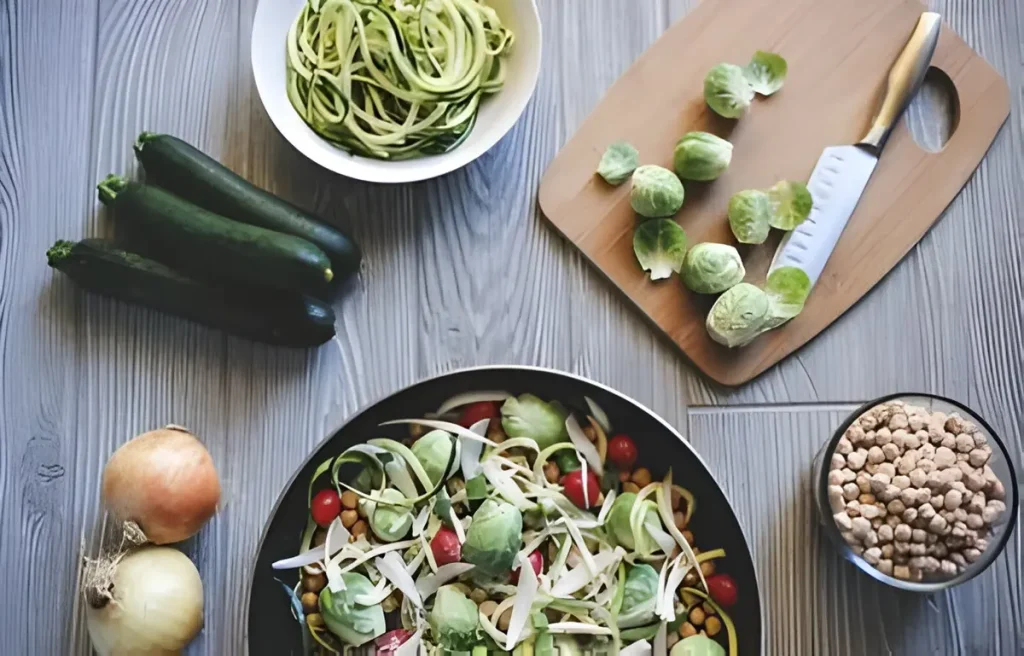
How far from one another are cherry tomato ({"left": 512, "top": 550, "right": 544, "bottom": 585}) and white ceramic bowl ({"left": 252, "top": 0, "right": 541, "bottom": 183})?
47 centimetres

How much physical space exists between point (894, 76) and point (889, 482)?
1.69 ft

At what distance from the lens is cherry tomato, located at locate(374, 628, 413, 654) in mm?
1009

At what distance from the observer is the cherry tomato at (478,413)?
105 centimetres

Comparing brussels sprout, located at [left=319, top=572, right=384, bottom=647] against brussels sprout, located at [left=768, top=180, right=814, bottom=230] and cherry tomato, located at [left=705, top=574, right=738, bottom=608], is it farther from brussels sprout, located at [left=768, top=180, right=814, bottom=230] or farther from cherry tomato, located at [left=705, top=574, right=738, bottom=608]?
brussels sprout, located at [left=768, top=180, right=814, bottom=230]

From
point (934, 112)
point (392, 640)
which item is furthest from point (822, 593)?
point (934, 112)

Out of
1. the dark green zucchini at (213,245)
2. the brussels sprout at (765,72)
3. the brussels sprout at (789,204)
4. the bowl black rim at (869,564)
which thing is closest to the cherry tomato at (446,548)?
the dark green zucchini at (213,245)

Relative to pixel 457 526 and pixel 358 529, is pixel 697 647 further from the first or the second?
pixel 358 529

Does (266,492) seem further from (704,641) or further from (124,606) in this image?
(704,641)

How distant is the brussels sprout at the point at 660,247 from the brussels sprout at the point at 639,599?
37cm

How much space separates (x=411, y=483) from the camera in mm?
1033

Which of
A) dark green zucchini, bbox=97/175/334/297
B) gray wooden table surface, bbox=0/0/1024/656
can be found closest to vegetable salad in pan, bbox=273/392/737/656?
gray wooden table surface, bbox=0/0/1024/656

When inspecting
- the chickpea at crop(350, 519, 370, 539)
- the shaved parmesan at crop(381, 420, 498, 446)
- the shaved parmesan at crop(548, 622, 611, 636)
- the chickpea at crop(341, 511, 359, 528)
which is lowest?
the shaved parmesan at crop(548, 622, 611, 636)

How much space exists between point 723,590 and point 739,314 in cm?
32

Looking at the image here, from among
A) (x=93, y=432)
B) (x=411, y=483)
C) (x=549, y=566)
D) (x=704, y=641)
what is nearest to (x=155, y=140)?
(x=93, y=432)
